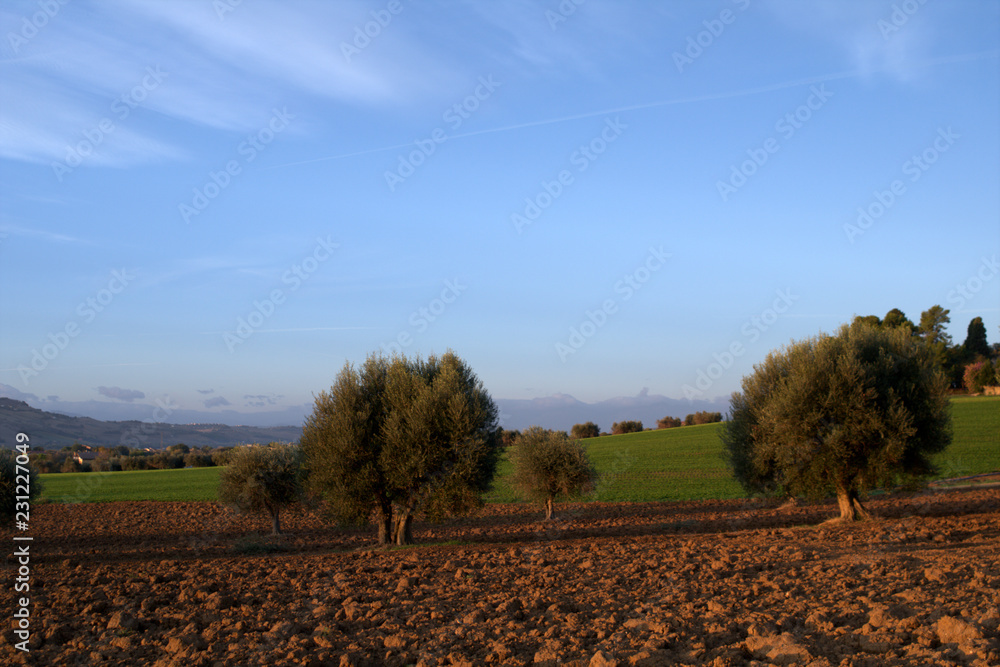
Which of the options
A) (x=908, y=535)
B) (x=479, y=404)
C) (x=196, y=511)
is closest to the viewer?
(x=908, y=535)

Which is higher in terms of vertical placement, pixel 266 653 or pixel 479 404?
pixel 479 404

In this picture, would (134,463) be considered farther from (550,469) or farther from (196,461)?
(550,469)

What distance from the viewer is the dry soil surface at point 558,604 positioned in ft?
23.1

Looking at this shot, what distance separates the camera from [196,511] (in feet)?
117

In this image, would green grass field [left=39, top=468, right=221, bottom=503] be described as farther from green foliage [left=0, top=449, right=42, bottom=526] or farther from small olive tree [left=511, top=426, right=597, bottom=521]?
small olive tree [left=511, top=426, right=597, bottom=521]

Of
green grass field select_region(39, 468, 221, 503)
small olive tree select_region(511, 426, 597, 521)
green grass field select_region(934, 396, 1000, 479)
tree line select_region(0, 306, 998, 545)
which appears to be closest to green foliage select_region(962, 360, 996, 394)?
green grass field select_region(934, 396, 1000, 479)

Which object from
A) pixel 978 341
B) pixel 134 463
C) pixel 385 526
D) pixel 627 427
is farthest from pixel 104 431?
pixel 978 341

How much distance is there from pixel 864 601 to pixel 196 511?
117ft

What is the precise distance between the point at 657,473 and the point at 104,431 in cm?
13990

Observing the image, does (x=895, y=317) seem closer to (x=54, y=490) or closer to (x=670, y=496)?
(x=670, y=496)

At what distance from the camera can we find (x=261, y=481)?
24.4 m

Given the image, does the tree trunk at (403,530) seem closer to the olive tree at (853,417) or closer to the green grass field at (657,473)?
the olive tree at (853,417)

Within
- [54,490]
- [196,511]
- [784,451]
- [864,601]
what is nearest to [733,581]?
[864,601]

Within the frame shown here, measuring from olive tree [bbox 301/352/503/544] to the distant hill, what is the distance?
7765 cm
